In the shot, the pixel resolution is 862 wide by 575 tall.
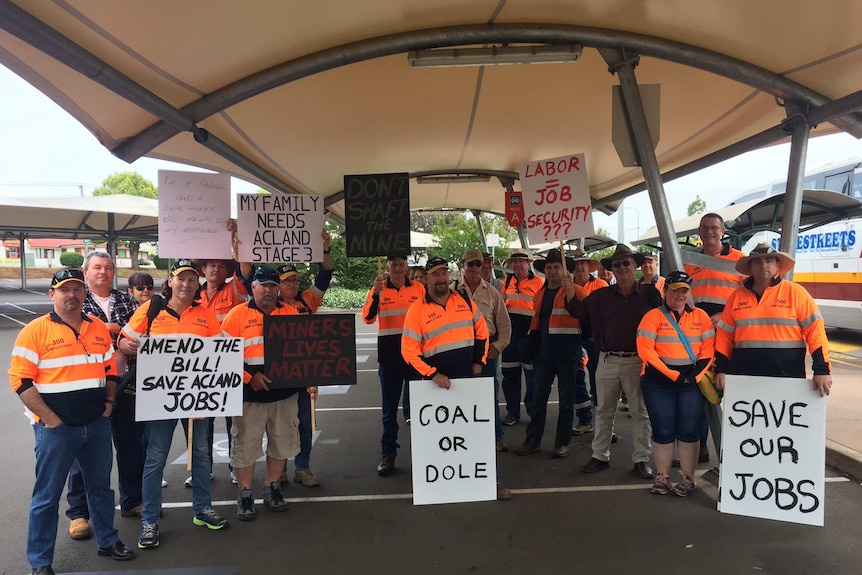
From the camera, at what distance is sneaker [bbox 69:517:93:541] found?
3951 mm

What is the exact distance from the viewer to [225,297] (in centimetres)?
503

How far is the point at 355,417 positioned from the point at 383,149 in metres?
4.05

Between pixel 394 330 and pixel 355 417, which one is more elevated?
pixel 394 330

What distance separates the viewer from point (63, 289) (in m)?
3.40

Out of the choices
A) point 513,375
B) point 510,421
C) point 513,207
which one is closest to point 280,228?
point 513,375

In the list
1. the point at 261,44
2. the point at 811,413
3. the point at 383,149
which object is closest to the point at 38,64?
the point at 261,44

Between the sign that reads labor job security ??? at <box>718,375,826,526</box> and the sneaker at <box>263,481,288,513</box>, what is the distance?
343 cm

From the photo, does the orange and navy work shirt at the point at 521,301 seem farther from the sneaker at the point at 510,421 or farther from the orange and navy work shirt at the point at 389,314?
the orange and navy work shirt at the point at 389,314

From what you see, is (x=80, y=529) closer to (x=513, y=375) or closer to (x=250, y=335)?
(x=250, y=335)

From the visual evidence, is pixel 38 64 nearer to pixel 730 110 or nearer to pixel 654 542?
pixel 654 542

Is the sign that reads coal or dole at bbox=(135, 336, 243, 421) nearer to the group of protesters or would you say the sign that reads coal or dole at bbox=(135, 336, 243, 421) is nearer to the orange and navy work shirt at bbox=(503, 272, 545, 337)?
the group of protesters

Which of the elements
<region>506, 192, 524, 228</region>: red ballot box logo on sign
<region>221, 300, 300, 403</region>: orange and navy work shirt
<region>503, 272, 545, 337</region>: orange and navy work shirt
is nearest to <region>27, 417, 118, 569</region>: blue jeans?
<region>221, 300, 300, 403</region>: orange and navy work shirt

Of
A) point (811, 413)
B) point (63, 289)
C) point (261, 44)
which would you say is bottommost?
point (811, 413)

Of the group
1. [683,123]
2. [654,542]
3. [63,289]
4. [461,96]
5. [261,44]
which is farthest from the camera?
[683,123]
